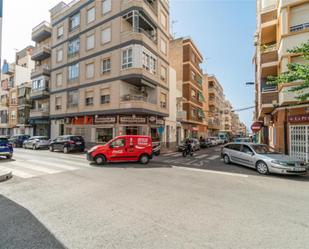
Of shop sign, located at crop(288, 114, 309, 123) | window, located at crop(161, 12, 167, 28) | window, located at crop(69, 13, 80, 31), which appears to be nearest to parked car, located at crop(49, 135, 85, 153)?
window, located at crop(69, 13, 80, 31)

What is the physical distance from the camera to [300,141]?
11.9m

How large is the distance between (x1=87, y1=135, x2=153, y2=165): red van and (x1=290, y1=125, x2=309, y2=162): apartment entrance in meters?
9.41

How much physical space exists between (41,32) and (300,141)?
33.3 metres

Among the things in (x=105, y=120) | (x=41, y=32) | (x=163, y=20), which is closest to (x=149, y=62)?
(x=163, y=20)

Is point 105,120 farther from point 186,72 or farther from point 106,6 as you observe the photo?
point 186,72

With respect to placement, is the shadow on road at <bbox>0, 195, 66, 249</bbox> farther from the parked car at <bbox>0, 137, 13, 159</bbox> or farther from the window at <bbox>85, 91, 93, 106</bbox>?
the window at <bbox>85, 91, 93, 106</bbox>

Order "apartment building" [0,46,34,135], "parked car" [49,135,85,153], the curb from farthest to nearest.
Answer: "apartment building" [0,46,34,135] < "parked car" [49,135,85,153] < the curb

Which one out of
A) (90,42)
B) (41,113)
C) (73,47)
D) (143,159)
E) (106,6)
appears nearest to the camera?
(143,159)

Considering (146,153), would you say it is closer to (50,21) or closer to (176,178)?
(176,178)

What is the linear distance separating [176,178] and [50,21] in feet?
99.6

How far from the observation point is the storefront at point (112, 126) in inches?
723

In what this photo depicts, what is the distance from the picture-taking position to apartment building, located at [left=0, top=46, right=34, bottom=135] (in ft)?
107

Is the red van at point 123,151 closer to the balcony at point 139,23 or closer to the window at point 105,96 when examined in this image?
the window at point 105,96

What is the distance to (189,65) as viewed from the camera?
3106cm
